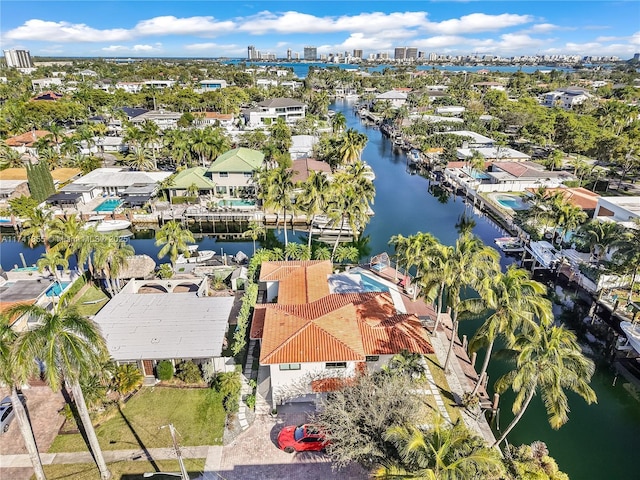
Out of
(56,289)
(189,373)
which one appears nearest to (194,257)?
(56,289)

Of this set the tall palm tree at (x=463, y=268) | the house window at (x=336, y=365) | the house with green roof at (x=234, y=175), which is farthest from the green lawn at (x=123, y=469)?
the house with green roof at (x=234, y=175)

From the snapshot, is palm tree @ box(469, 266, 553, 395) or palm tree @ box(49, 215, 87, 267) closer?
palm tree @ box(469, 266, 553, 395)

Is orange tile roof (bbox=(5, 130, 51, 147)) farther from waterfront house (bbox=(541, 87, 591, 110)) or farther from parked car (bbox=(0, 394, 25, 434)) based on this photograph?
waterfront house (bbox=(541, 87, 591, 110))

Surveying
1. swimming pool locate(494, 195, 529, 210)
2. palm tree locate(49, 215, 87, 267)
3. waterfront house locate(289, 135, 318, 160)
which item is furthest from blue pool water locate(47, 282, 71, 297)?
swimming pool locate(494, 195, 529, 210)

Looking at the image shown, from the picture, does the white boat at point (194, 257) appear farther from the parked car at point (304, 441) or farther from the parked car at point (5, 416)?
the parked car at point (304, 441)

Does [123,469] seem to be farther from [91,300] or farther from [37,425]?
[91,300]

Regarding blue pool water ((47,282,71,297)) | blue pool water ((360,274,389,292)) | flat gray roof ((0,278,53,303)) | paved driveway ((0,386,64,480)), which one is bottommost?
paved driveway ((0,386,64,480))
